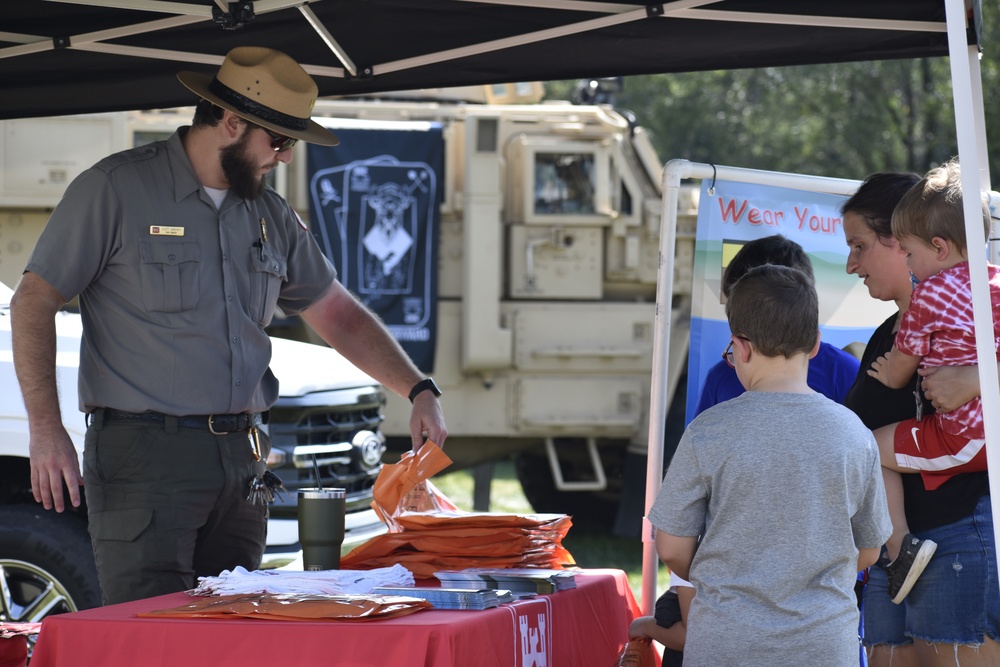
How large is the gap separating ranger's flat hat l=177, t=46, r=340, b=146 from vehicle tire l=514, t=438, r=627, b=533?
664cm

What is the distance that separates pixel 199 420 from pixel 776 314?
167 cm

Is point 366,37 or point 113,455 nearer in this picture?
point 113,455

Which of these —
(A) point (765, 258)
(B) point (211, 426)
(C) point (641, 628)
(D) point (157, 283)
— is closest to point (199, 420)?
(B) point (211, 426)

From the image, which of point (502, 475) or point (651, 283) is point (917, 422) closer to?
point (651, 283)

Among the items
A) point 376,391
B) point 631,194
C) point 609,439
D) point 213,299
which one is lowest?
point 609,439

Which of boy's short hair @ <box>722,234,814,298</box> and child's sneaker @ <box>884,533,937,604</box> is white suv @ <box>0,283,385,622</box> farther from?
child's sneaker @ <box>884,533,937,604</box>

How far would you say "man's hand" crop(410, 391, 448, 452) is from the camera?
377 cm

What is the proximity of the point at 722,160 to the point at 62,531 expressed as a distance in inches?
889

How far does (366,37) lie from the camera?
4203 mm

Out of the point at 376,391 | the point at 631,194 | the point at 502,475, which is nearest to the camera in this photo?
the point at 376,391

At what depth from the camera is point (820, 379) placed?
151 inches

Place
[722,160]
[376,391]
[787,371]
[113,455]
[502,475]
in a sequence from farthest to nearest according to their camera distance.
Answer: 1. [722,160]
2. [502,475]
3. [376,391]
4. [113,455]
5. [787,371]

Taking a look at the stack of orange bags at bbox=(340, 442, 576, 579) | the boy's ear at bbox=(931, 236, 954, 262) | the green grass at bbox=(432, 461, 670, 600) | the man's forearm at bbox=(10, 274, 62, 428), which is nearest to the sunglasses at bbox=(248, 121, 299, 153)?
the man's forearm at bbox=(10, 274, 62, 428)

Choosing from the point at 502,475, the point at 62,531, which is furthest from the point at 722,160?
the point at 62,531
